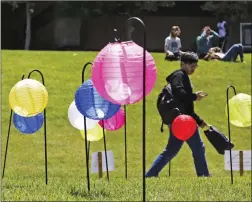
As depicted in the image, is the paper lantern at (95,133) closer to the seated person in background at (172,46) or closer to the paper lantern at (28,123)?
the paper lantern at (28,123)

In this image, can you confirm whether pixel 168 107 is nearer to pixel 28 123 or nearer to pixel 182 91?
pixel 182 91

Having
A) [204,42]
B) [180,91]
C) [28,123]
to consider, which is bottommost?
[28,123]

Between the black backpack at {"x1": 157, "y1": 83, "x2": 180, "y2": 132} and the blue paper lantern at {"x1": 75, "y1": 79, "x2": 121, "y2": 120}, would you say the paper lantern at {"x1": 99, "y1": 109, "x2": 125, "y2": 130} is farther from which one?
the blue paper lantern at {"x1": 75, "y1": 79, "x2": 121, "y2": 120}

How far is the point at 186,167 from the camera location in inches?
489

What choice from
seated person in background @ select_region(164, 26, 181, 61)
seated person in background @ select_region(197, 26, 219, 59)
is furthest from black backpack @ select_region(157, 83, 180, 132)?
seated person in background @ select_region(197, 26, 219, 59)

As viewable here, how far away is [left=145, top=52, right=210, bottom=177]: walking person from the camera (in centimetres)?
842

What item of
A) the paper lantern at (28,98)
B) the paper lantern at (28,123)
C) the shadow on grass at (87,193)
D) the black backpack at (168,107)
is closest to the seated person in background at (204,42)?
the black backpack at (168,107)

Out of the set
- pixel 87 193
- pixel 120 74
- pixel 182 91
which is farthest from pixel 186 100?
pixel 120 74

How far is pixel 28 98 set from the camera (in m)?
7.23

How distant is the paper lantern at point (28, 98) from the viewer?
724 cm

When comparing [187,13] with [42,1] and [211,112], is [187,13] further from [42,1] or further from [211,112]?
[211,112]

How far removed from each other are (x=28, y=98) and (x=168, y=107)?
200cm

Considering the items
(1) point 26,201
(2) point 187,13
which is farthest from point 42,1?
(1) point 26,201

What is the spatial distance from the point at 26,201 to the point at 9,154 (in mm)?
6480
